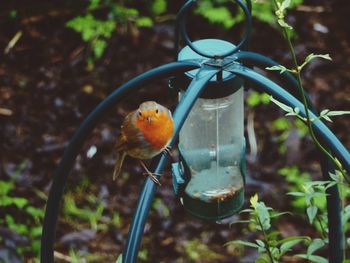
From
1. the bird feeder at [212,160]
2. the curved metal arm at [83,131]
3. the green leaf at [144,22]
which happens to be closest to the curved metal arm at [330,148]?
the curved metal arm at [83,131]

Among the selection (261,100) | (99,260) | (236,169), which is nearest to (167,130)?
(236,169)

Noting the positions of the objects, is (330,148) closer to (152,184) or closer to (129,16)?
(152,184)

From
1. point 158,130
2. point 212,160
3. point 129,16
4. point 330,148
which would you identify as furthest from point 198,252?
point 330,148

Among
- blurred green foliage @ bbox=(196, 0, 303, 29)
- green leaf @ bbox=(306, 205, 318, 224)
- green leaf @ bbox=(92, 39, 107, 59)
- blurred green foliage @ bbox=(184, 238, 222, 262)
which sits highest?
green leaf @ bbox=(306, 205, 318, 224)

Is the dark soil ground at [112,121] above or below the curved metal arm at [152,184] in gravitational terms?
below

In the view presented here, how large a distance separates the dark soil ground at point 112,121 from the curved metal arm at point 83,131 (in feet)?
5.10

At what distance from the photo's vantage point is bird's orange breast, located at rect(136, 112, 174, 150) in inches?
69.8

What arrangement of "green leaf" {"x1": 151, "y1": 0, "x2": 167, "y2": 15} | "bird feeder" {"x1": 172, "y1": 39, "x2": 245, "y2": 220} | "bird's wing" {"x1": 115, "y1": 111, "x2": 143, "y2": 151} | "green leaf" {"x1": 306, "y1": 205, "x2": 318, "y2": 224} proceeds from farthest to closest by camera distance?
1. "green leaf" {"x1": 151, "y1": 0, "x2": 167, "y2": 15}
2. "bird feeder" {"x1": 172, "y1": 39, "x2": 245, "y2": 220}
3. "bird's wing" {"x1": 115, "y1": 111, "x2": 143, "y2": 151}
4. "green leaf" {"x1": 306, "y1": 205, "x2": 318, "y2": 224}

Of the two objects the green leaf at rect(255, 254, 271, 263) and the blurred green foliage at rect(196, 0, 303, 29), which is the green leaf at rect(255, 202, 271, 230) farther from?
the blurred green foliage at rect(196, 0, 303, 29)

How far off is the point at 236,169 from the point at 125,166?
182 cm

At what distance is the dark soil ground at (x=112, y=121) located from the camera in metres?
3.66

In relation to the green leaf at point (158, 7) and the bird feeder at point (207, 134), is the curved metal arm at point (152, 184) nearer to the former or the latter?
the bird feeder at point (207, 134)

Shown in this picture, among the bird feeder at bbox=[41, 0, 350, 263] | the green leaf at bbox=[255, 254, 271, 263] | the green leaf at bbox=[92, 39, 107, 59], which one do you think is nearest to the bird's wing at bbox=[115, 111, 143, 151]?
the bird feeder at bbox=[41, 0, 350, 263]

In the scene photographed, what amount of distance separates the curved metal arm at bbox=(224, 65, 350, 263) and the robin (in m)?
0.23
